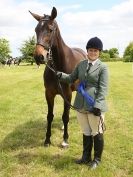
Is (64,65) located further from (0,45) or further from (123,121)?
(0,45)

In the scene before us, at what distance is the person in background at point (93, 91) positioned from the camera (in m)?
6.18

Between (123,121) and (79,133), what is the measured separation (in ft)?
6.89

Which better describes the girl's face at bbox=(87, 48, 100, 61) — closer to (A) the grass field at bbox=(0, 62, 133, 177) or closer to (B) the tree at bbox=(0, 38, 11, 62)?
(A) the grass field at bbox=(0, 62, 133, 177)

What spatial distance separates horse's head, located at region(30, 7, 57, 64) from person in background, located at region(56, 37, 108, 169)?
1.61 feet

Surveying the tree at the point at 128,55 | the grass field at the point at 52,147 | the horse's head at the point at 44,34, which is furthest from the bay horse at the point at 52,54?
the tree at the point at 128,55

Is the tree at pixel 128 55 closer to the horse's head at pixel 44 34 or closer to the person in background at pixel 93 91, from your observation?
the horse's head at pixel 44 34

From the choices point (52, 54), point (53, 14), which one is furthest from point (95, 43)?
A: point (52, 54)

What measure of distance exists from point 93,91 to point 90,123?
60 centimetres

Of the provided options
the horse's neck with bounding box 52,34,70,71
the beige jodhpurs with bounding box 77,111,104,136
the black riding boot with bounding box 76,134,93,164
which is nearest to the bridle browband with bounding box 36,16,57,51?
the horse's neck with bounding box 52,34,70,71

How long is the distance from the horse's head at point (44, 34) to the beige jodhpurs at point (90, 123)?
124 centimetres

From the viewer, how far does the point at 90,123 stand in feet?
21.4

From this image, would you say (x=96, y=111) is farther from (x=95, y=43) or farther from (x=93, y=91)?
(x=95, y=43)

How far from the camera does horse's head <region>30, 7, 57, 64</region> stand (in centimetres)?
664

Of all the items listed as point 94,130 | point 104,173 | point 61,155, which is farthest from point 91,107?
point 61,155
